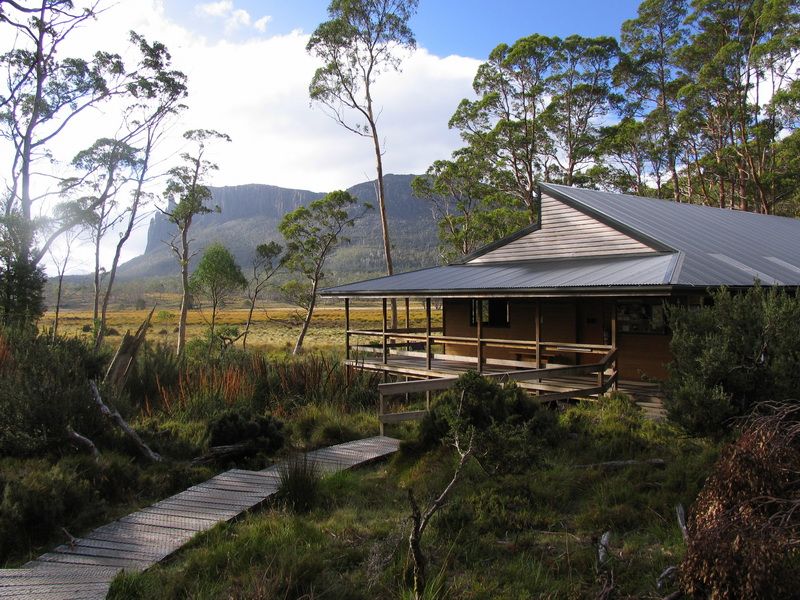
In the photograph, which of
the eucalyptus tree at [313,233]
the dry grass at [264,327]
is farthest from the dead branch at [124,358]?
the eucalyptus tree at [313,233]

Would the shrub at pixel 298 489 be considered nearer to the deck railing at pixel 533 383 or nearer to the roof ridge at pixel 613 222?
the deck railing at pixel 533 383

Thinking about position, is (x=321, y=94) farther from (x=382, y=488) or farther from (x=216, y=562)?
(x=216, y=562)

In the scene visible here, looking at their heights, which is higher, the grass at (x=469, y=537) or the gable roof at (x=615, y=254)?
the gable roof at (x=615, y=254)

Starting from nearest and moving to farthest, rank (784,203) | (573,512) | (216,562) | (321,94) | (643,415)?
(216,562) → (573,512) → (643,415) → (321,94) → (784,203)

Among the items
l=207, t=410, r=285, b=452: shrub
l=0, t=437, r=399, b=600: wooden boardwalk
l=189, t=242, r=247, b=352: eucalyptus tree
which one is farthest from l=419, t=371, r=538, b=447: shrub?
l=189, t=242, r=247, b=352: eucalyptus tree

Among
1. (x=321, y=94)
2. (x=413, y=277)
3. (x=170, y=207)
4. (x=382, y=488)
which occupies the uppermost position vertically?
(x=321, y=94)

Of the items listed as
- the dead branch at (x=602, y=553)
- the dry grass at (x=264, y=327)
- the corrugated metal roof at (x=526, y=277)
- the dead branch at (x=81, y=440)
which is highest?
the corrugated metal roof at (x=526, y=277)

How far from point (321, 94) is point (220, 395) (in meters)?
20.4

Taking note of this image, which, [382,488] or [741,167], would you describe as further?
[741,167]

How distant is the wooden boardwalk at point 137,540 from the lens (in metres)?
4.23

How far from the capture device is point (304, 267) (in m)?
31.8

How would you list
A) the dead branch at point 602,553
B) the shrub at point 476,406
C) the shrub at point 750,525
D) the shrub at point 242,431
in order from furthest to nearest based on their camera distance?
the shrub at point 242,431 → the shrub at point 476,406 → the dead branch at point 602,553 → the shrub at point 750,525

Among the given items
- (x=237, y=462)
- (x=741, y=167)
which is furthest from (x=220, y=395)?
(x=741, y=167)

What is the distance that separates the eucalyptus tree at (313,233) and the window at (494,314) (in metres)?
14.5
